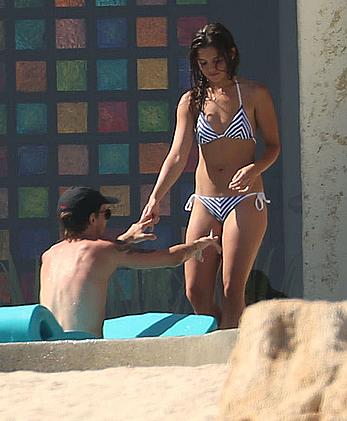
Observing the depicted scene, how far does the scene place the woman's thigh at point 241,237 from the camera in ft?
22.3

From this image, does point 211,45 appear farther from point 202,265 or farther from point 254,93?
point 202,265

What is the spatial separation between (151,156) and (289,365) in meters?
4.78

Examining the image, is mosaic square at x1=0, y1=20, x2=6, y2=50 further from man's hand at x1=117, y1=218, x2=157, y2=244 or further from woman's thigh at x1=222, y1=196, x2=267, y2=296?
woman's thigh at x1=222, y1=196, x2=267, y2=296

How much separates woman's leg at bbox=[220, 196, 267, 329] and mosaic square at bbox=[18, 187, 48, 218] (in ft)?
7.33

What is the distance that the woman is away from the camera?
6.82m

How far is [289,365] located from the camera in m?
4.14

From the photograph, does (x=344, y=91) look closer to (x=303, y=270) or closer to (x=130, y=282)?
(x=303, y=270)

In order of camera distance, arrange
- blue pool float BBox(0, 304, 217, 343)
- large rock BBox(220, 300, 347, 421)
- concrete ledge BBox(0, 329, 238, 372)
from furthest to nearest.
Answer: blue pool float BBox(0, 304, 217, 343) → concrete ledge BBox(0, 329, 238, 372) → large rock BBox(220, 300, 347, 421)

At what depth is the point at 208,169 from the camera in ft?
22.8

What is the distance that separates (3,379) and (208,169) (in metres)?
1.92

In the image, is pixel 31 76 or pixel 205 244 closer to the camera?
pixel 205 244

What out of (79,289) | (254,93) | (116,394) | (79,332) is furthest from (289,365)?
(254,93)

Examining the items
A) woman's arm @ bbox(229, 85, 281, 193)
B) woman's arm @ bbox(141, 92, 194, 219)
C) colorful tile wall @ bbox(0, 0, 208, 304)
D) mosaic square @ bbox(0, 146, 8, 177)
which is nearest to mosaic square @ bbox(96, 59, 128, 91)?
colorful tile wall @ bbox(0, 0, 208, 304)

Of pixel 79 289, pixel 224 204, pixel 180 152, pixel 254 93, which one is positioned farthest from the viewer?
pixel 180 152
